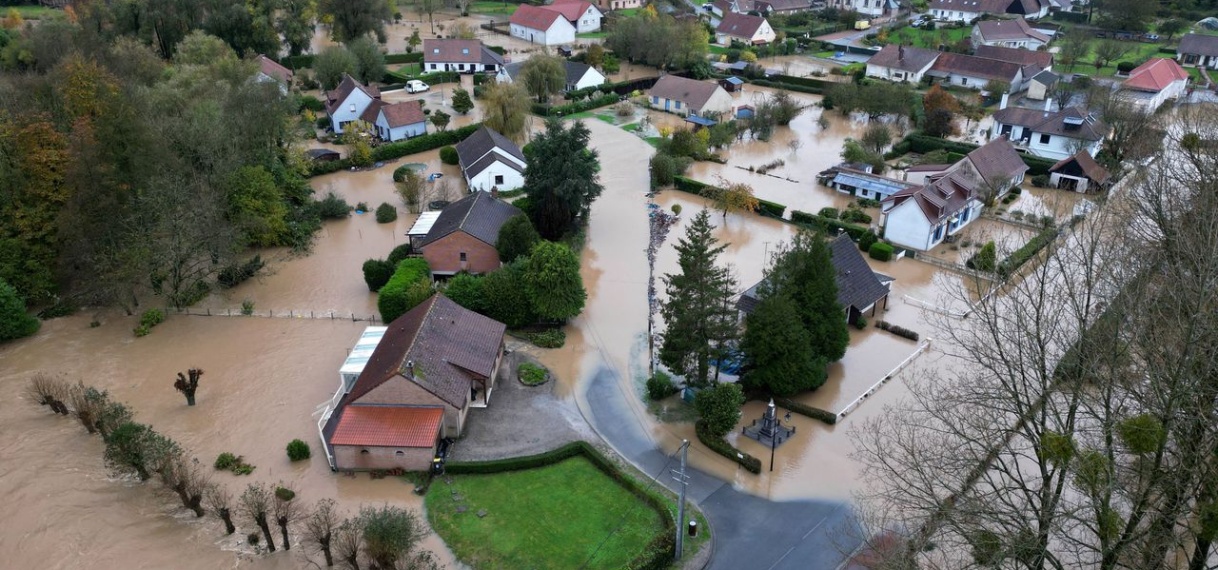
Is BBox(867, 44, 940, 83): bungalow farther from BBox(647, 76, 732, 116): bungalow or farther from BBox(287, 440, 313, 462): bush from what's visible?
BBox(287, 440, 313, 462): bush

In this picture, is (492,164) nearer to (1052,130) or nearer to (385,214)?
(385,214)

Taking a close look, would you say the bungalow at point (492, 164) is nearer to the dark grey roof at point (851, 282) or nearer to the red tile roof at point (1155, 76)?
the dark grey roof at point (851, 282)

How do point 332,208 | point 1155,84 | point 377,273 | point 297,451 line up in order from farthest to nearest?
point 1155,84
point 332,208
point 377,273
point 297,451

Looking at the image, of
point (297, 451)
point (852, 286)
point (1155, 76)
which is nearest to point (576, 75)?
point (852, 286)

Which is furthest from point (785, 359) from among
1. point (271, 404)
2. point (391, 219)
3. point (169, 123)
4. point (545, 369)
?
point (169, 123)

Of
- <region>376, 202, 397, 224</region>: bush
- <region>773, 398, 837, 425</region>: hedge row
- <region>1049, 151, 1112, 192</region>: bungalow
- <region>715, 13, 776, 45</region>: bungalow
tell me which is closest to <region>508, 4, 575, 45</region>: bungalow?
<region>715, 13, 776, 45</region>: bungalow
